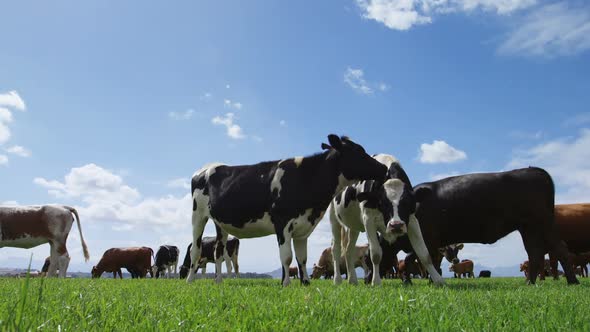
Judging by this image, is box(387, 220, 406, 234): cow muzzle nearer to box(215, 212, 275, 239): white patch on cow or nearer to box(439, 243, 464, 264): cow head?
box(215, 212, 275, 239): white patch on cow

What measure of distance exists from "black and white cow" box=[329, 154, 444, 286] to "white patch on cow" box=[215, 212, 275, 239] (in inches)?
65.4

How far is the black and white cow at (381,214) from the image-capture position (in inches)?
263

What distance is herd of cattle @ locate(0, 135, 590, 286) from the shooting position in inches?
290

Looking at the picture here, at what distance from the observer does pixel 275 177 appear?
8078mm

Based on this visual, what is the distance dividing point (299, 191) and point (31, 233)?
9.98m

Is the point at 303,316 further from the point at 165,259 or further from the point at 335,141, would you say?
the point at 165,259

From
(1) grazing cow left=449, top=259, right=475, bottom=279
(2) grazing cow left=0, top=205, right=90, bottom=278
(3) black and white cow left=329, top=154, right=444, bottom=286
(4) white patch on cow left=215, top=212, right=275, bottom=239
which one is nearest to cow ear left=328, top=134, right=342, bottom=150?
(3) black and white cow left=329, top=154, right=444, bottom=286

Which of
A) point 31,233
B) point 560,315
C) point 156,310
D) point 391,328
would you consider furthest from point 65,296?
point 31,233

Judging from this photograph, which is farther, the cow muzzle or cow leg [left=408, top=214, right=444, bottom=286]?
cow leg [left=408, top=214, right=444, bottom=286]

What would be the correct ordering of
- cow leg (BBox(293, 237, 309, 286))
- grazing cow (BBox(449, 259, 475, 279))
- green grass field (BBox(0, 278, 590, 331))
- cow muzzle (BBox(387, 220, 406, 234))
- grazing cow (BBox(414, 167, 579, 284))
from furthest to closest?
1. grazing cow (BBox(449, 259, 475, 279))
2. grazing cow (BBox(414, 167, 579, 284))
3. cow leg (BBox(293, 237, 309, 286))
4. cow muzzle (BBox(387, 220, 406, 234))
5. green grass field (BBox(0, 278, 590, 331))

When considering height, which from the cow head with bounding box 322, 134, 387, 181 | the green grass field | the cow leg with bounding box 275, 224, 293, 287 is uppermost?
the cow head with bounding box 322, 134, 387, 181

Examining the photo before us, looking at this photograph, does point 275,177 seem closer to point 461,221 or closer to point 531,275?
point 461,221

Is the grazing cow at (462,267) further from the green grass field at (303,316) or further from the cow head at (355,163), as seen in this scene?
the green grass field at (303,316)

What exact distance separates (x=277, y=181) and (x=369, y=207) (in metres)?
1.69
